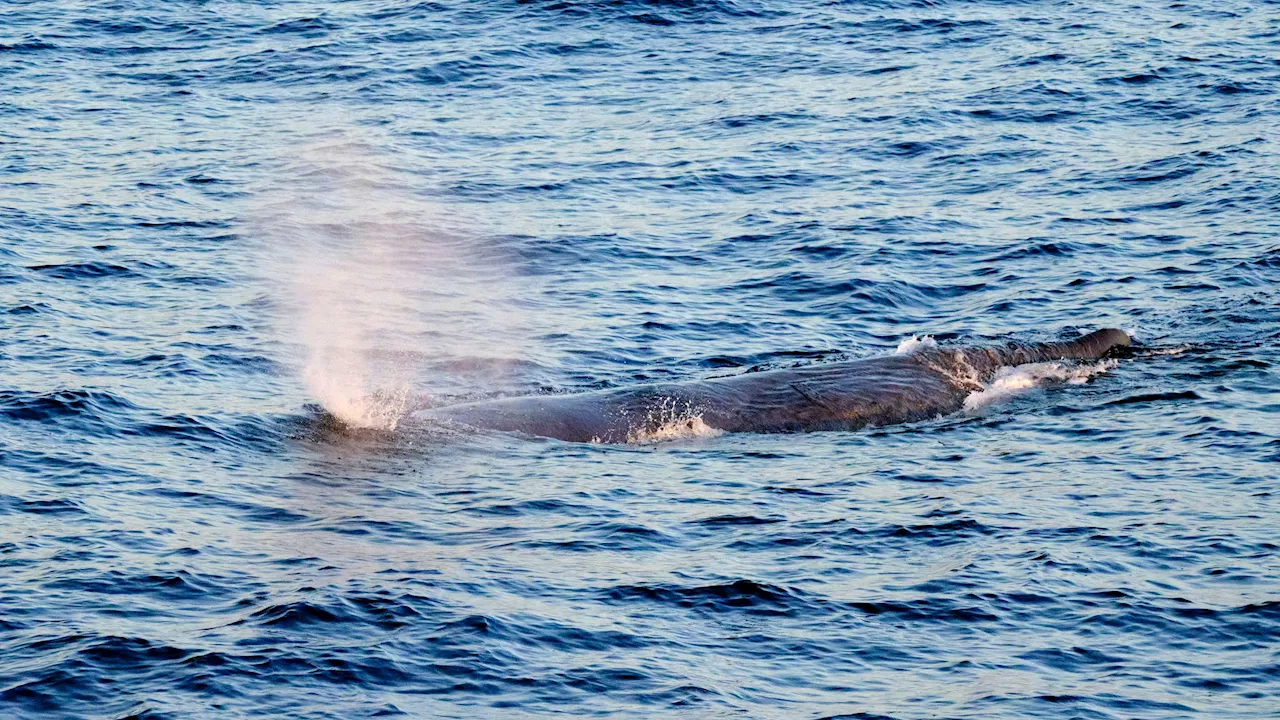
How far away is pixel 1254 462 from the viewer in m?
19.1

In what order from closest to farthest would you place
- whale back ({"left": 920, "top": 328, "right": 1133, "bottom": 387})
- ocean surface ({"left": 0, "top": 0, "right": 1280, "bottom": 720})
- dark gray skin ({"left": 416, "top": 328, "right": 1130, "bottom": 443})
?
ocean surface ({"left": 0, "top": 0, "right": 1280, "bottom": 720})
dark gray skin ({"left": 416, "top": 328, "right": 1130, "bottom": 443})
whale back ({"left": 920, "top": 328, "right": 1133, "bottom": 387})

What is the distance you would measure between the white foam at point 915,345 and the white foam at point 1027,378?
986 mm

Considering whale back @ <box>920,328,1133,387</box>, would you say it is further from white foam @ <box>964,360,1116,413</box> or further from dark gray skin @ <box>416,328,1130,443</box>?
white foam @ <box>964,360,1116,413</box>

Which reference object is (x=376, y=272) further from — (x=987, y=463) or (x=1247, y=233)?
(x=1247, y=233)

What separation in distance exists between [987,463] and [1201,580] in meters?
3.77

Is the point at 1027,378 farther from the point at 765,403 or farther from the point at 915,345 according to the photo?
the point at 765,403

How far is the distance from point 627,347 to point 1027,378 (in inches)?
208

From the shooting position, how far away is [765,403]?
69.8 ft

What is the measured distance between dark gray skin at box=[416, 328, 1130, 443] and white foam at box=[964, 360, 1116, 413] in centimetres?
15

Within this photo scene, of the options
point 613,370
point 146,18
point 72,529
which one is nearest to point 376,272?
point 613,370

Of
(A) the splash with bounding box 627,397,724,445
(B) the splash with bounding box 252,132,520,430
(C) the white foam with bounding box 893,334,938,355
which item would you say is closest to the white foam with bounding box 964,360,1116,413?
(C) the white foam with bounding box 893,334,938,355

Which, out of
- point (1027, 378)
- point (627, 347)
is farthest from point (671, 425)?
point (1027, 378)

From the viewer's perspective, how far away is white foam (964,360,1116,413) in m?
22.1

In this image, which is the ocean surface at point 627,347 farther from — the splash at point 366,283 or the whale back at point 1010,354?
the whale back at point 1010,354
